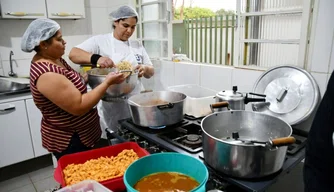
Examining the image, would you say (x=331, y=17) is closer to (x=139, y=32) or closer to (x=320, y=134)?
(x=320, y=134)

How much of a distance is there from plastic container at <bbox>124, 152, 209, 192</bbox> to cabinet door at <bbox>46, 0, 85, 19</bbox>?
2.14m

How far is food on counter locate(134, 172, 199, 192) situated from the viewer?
0.71 metres

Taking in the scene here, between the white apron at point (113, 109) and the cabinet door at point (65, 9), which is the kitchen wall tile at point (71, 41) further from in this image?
the white apron at point (113, 109)

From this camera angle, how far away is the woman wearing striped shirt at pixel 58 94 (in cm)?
101

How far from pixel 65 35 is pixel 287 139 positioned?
104 inches

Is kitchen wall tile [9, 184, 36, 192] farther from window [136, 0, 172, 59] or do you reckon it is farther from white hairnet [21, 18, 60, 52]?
window [136, 0, 172, 59]

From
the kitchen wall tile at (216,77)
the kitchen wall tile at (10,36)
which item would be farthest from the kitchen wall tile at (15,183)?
the kitchen wall tile at (216,77)

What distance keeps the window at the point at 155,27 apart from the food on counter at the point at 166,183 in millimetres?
1456

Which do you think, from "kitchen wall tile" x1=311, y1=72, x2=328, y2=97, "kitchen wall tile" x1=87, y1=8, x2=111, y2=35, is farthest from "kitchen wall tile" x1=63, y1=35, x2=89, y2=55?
"kitchen wall tile" x1=311, y1=72, x2=328, y2=97

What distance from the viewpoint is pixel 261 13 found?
1.31 metres

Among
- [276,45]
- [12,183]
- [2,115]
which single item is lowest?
[12,183]

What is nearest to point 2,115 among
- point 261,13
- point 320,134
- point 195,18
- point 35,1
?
point 35,1

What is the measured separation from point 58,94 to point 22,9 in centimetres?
165

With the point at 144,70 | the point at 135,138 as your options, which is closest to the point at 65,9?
the point at 144,70
